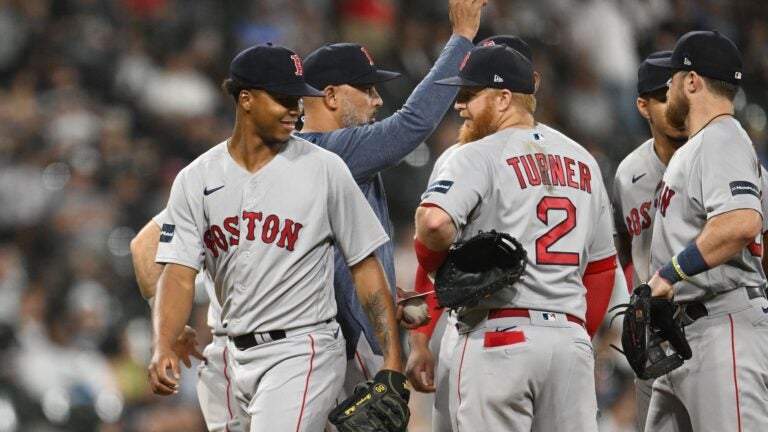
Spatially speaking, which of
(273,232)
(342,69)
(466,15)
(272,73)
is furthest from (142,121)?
(273,232)

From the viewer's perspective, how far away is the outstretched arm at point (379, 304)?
153 inches

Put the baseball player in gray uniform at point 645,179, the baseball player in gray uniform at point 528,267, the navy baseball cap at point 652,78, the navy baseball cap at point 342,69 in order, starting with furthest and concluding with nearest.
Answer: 1. the navy baseball cap at point 652,78
2. the baseball player in gray uniform at point 645,179
3. the navy baseball cap at point 342,69
4. the baseball player in gray uniform at point 528,267

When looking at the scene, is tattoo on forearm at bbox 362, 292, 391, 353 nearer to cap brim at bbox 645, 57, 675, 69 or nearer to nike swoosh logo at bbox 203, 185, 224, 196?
nike swoosh logo at bbox 203, 185, 224, 196

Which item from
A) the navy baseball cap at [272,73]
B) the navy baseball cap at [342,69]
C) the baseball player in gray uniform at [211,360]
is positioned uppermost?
the navy baseball cap at [272,73]

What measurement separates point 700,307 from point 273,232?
1599mm

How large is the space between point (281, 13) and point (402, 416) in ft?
25.0

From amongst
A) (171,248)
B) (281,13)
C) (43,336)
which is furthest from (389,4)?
(171,248)

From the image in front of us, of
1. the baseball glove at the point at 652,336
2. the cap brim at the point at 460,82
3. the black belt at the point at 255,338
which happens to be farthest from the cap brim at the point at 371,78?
the baseball glove at the point at 652,336

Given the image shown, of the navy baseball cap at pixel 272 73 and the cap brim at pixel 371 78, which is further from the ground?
the navy baseball cap at pixel 272 73

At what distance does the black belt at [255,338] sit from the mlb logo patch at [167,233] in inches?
16.4

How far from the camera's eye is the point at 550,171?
4160 mm

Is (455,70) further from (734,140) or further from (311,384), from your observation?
(311,384)

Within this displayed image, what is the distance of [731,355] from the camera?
13.7ft

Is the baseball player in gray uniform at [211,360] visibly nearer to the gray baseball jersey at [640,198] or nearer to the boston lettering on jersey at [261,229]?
the boston lettering on jersey at [261,229]
